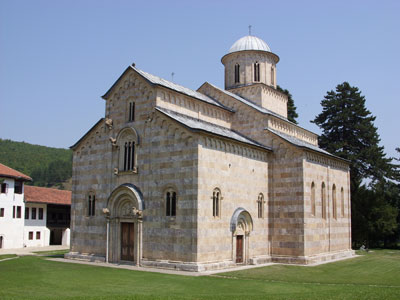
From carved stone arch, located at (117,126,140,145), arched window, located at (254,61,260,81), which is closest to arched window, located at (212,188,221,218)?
carved stone arch, located at (117,126,140,145)

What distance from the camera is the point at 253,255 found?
27062 mm

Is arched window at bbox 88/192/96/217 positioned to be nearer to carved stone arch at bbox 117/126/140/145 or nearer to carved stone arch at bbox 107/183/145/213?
carved stone arch at bbox 107/183/145/213

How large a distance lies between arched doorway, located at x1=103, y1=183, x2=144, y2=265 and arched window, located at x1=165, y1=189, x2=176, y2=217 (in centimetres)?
190

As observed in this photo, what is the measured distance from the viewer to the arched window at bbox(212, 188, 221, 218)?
24.3m

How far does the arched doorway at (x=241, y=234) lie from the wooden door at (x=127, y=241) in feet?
20.9

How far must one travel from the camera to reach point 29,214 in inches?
1843

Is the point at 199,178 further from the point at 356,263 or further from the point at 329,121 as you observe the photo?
the point at 329,121

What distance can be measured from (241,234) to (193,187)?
5543 millimetres

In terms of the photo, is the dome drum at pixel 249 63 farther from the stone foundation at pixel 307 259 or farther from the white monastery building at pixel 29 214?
the white monastery building at pixel 29 214

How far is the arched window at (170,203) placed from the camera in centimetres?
2390

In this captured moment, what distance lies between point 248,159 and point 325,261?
9.42 metres

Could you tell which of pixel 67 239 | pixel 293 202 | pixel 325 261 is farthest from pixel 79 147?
pixel 67 239

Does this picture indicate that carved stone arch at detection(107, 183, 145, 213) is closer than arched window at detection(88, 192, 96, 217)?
Yes

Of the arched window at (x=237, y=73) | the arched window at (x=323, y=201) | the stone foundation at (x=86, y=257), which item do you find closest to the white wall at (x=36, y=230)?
the stone foundation at (x=86, y=257)
